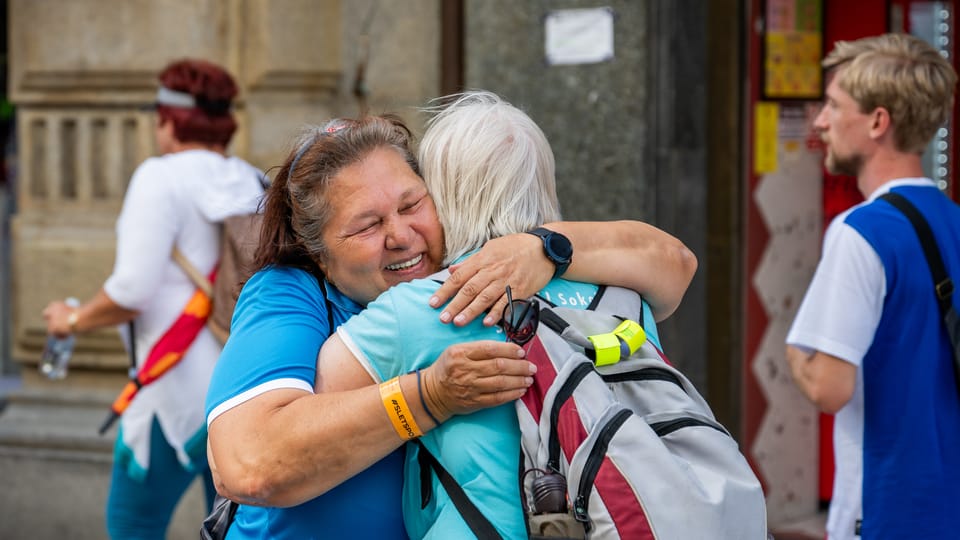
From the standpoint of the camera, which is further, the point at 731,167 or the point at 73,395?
the point at 73,395

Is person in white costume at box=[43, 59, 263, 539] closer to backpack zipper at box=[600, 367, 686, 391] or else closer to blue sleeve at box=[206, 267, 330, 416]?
blue sleeve at box=[206, 267, 330, 416]

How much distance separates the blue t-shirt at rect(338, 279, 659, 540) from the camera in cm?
200

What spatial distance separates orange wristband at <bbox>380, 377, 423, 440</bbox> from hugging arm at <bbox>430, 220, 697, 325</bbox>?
Answer: 0.13 metres

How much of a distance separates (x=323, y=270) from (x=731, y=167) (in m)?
3.21

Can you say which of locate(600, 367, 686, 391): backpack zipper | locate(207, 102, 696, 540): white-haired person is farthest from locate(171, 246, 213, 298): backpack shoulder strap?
locate(600, 367, 686, 391): backpack zipper

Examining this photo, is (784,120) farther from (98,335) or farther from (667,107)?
(98,335)

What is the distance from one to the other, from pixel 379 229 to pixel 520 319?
0.38 meters

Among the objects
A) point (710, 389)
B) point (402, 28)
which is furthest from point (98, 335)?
point (710, 389)

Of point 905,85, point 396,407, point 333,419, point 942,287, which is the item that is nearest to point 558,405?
point 396,407

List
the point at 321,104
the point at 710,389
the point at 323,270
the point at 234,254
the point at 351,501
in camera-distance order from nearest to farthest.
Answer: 1. the point at 351,501
2. the point at 323,270
3. the point at 234,254
4. the point at 710,389
5. the point at 321,104

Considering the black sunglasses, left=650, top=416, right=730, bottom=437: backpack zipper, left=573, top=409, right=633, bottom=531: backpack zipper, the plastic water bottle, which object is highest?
the black sunglasses

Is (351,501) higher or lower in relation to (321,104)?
lower

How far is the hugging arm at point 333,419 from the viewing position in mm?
1968

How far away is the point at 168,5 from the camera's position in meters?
5.84
